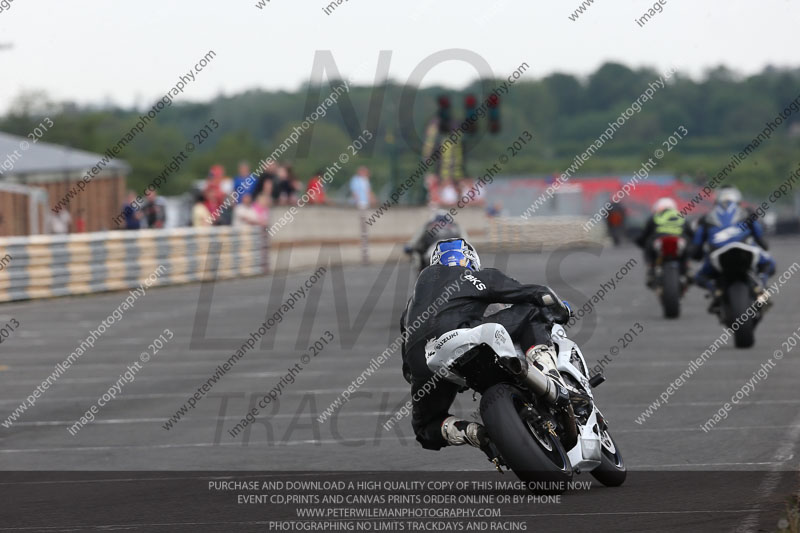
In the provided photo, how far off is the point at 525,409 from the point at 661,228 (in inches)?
516

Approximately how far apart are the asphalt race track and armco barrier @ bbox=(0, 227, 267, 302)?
1.57 m

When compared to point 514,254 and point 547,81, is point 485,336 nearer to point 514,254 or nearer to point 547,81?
point 514,254

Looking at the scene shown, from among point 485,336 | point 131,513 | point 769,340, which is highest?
point 485,336

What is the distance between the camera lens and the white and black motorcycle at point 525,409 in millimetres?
7016

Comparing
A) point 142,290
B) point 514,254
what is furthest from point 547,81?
point 142,290

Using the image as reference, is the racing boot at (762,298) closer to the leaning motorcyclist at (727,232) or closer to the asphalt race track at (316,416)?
the leaning motorcyclist at (727,232)

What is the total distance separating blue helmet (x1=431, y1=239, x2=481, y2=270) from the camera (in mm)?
7734

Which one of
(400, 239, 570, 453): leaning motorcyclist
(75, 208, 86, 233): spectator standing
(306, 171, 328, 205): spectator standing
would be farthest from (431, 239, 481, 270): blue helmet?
(75, 208, 86, 233): spectator standing

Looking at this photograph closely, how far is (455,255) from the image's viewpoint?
7.77 metres

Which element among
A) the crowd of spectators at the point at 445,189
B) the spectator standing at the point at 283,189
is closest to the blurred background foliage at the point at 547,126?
the crowd of spectators at the point at 445,189

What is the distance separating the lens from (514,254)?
46.2m

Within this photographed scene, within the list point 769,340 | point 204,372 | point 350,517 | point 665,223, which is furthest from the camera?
point 665,223

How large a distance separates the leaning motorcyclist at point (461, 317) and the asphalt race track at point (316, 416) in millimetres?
724

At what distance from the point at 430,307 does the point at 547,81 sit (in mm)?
173463
